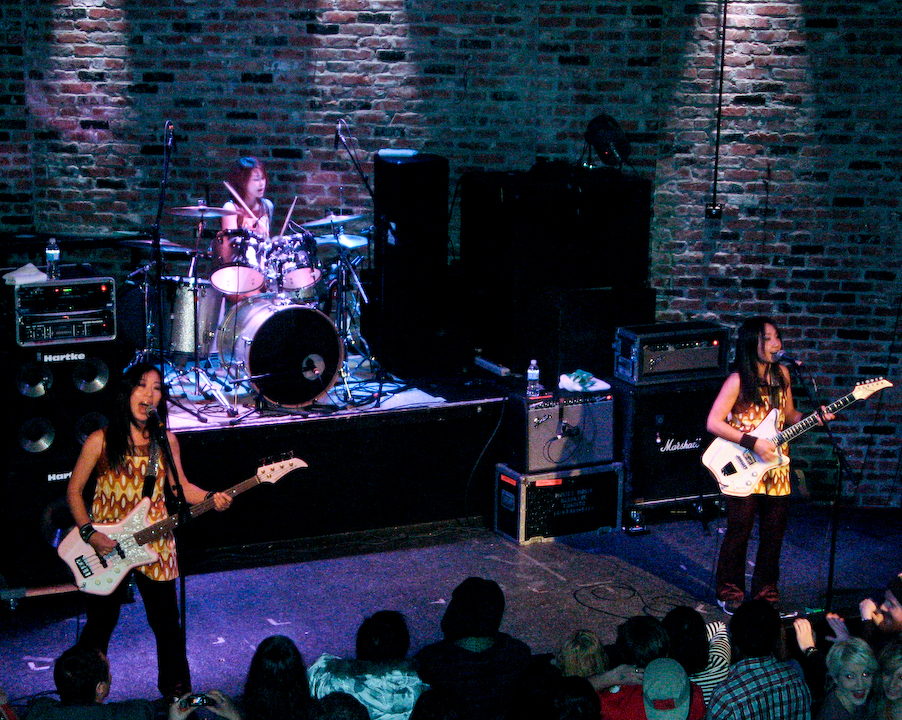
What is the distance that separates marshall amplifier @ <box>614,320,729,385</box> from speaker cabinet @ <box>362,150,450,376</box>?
125cm

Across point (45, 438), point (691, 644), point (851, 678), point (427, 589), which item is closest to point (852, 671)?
point (851, 678)

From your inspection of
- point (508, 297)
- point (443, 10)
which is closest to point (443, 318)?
point (508, 297)

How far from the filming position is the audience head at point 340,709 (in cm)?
367

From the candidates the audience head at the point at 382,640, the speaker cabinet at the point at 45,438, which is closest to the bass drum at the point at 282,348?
the speaker cabinet at the point at 45,438

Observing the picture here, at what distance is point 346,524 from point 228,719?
3.39 m

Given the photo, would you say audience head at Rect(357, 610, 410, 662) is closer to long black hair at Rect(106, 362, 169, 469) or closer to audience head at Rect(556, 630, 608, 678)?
audience head at Rect(556, 630, 608, 678)

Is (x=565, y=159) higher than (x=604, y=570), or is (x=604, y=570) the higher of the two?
(x=565, y=159)

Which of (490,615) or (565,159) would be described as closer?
(490,615)

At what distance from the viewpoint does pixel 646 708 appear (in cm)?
392

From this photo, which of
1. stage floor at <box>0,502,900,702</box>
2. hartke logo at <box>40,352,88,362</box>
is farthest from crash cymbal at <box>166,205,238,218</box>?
stage floor at <box>0,502,900,702</box>

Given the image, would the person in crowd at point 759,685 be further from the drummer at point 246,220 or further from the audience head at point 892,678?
the drummer at point 246,220

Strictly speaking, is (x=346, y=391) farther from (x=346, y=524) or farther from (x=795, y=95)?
(x=795, y=95)

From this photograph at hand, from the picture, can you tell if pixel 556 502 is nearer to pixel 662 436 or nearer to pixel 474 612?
pixel 662 436

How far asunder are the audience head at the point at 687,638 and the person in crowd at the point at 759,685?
13 cm
